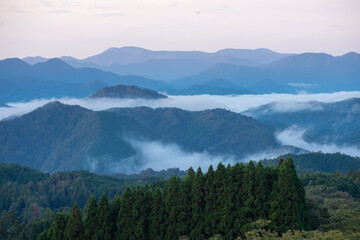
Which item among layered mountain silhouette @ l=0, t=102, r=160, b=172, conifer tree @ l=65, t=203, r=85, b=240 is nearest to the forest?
conifer tree @ l=65, t=203, r=85, b=240

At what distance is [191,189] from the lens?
37375 mm

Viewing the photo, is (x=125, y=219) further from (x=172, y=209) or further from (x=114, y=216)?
(x=172, y=209)

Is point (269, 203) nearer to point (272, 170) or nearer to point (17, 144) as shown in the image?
point (272, 170)

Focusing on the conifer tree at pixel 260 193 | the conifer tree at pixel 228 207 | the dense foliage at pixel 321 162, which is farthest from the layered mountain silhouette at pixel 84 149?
the conifer tree at pixel 260 193

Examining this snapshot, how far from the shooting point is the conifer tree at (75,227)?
33531 millimetres

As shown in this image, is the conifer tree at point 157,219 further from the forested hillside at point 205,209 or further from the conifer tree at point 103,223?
the conifer tree at point 103,223

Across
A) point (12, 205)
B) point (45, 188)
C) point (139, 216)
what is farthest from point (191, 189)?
point (45, 188)

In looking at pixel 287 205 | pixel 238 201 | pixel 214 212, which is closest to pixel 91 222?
pixel 214 212

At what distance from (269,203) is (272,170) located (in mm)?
2826

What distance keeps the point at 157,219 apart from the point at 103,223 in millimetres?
3979

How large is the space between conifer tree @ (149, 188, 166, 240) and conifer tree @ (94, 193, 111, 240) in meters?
3.14

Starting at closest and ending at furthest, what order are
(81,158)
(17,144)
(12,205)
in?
1. (12,205)
2. (81,158)
3. (17,144)

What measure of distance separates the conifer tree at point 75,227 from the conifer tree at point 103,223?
1.12 m

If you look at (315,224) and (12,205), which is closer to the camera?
(315,224)
